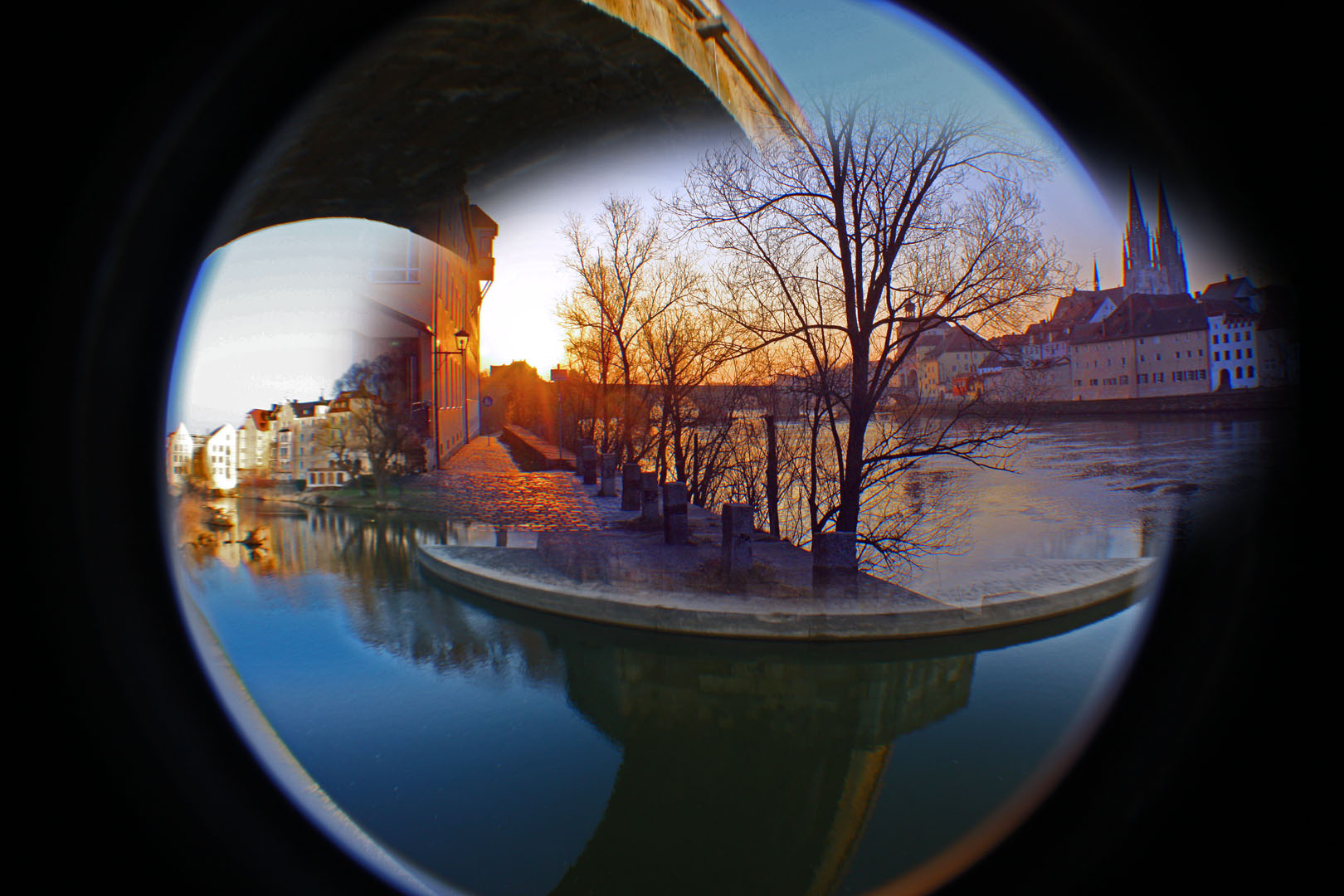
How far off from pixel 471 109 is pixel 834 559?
4.96 metres

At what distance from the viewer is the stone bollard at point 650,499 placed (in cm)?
897

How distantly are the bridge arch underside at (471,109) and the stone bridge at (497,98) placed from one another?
0.04 ft

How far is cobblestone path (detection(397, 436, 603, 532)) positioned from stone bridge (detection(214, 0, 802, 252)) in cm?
412

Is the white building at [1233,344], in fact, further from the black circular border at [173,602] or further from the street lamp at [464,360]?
the street lamp at [464,360]

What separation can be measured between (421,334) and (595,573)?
482 cm

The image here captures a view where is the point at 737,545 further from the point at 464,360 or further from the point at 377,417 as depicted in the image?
the point at 464,360

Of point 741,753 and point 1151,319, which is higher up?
point 1151,319

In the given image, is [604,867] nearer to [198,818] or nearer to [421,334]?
[198,818]

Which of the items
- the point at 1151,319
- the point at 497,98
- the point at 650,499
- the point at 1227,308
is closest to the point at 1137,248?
the point at 1227,308

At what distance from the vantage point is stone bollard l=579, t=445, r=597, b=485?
45.7ft

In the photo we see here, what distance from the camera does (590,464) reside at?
14.0 m

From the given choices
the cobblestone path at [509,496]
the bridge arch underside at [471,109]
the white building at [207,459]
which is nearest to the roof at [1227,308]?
the white building at [207,459]

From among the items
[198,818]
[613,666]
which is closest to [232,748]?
[198,818]

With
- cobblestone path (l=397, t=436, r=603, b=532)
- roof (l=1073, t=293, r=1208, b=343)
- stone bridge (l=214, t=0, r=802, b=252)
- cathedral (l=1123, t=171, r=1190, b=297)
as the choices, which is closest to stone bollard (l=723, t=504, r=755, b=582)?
cobblestone path (l=397, t=436, r=603, b=532)
